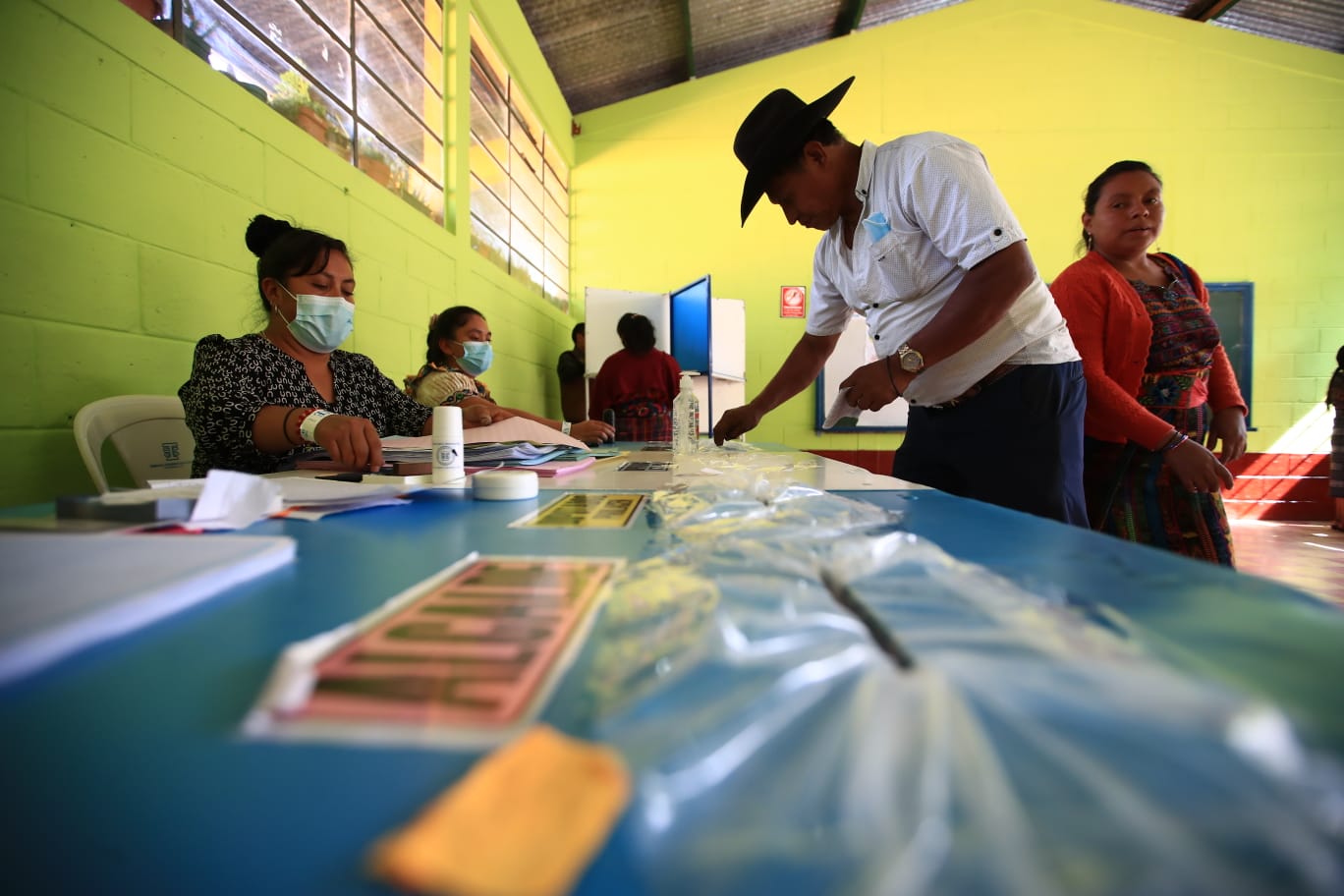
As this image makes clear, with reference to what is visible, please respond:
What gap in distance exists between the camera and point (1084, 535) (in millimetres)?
564

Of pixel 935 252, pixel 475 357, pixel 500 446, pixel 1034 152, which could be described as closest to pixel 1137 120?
pixel 1034 152

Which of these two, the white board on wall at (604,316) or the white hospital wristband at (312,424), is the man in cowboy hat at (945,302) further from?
the white board on wall at (604,316)

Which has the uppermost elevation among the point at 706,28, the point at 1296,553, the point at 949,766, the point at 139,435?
the point at 706,28

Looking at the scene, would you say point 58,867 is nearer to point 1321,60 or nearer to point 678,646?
point 678,646

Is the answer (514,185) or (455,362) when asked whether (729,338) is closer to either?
(514,185)

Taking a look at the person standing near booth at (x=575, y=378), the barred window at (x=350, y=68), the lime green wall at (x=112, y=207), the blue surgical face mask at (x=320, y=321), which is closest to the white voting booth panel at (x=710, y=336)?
the person standing near booth at (x=575, y=378)

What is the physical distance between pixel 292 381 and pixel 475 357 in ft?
3.19

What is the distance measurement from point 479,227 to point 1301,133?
6326mm

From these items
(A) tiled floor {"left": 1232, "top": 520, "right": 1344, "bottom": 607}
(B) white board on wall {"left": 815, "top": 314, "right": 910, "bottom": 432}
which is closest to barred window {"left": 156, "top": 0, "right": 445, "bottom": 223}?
(B) white board on wall {"left": 815, "top": 314, "right": 910, "bottom": 432}

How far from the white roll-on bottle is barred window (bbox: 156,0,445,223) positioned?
1269 millimetres

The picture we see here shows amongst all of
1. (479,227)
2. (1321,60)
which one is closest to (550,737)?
(479,227)

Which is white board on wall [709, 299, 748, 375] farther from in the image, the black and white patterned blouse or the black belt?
the black and white patterned blouse

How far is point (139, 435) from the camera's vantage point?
1249 millimetres

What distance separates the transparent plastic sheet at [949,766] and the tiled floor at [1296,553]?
304 cm
